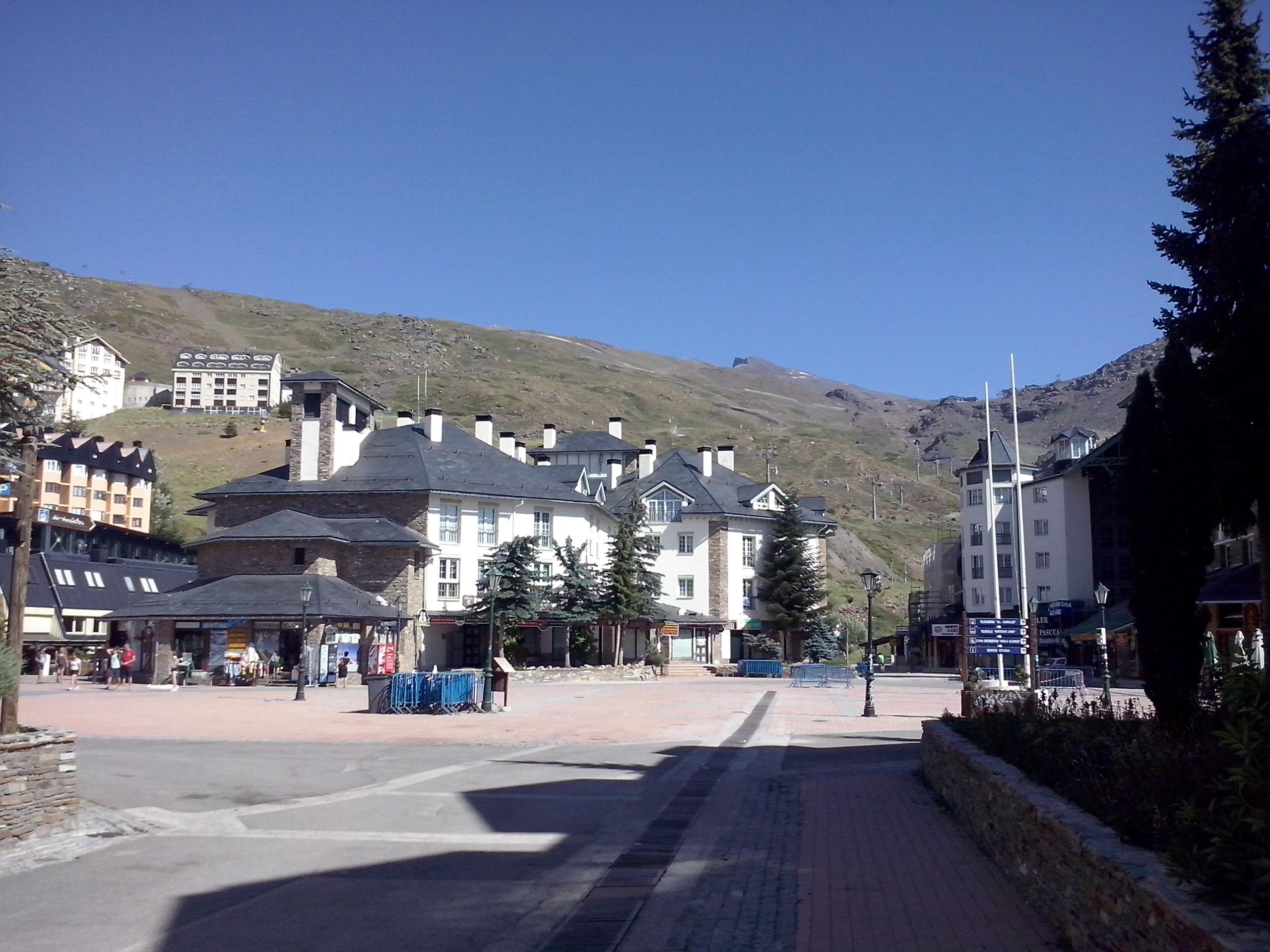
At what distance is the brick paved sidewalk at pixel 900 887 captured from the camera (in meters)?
6.80

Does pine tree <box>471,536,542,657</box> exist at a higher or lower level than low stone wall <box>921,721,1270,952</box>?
higher

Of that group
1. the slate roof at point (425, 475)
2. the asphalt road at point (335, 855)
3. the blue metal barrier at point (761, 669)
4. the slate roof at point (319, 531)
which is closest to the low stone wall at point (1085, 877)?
the asphalt road at point (335, 855)

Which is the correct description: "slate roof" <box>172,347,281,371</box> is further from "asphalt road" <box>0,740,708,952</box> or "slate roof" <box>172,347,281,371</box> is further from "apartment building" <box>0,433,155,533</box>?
"asphalt road" <box>0,740,708,952</box>

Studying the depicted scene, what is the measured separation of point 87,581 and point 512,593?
2710 cm

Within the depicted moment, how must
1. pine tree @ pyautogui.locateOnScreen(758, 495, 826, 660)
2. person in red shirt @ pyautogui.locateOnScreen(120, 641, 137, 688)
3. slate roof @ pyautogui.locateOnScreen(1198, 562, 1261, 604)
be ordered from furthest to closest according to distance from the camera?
pine tree @ pyautogui.locateOnScreen(758, 495, 826, 660)
person in red shirt @ pyautogui.locateOnScreen(120, 641, 137, 688)
slate roof @ pyautogui.locateOnScreen(1198, 562, 1261, 604)

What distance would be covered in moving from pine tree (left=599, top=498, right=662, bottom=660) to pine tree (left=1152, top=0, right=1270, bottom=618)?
4190 centimetres

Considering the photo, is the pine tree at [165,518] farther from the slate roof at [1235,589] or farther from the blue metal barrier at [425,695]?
the slate roof at [1235,589]

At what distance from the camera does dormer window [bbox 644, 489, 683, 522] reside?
65.6 metres

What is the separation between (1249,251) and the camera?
33.5 feet

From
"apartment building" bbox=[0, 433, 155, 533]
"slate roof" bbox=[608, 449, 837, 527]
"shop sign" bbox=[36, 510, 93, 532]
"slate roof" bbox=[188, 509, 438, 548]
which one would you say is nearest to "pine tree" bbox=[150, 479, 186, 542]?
"apartment building" bbox=[0, 433, 155, 533]

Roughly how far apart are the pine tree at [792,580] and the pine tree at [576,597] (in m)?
14.0

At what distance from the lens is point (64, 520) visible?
6312cm

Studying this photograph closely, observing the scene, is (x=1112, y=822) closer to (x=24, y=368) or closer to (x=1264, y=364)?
(x=1264, y=364)

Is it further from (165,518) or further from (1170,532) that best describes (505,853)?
(165,518)
